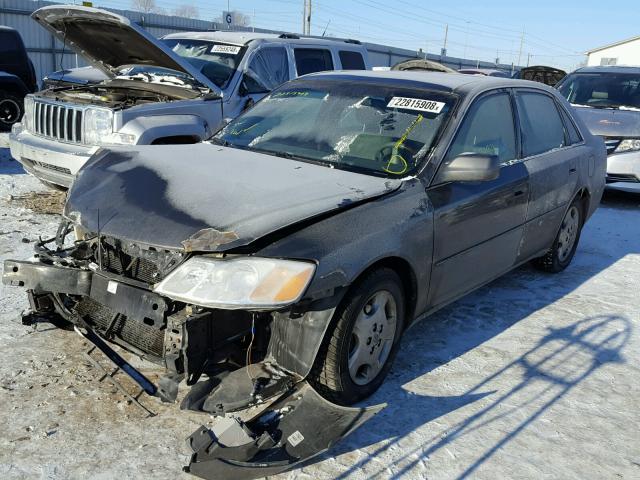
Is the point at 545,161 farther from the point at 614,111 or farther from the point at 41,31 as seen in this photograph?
the point at 41,31

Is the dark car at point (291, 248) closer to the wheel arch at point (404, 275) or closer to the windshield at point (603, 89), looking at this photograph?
the wheel arch at point (404, 275)

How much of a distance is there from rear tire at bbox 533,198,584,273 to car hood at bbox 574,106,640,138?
3.38 meters

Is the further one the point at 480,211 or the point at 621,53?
the point at 621,53

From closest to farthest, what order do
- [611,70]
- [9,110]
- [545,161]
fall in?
[545,161] → [611,70] → [9,110]

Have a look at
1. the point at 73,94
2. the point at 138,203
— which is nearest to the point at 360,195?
the point at 138,203

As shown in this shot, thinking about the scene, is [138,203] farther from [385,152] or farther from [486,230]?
[486,230]

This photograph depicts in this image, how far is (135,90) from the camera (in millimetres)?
6664

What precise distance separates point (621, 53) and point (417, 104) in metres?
47.3

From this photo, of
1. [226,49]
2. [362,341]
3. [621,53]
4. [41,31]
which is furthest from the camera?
[621,53]

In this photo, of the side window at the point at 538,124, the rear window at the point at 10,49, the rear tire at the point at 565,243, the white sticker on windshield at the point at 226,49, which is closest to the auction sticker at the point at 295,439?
the side window at the point at 538,124

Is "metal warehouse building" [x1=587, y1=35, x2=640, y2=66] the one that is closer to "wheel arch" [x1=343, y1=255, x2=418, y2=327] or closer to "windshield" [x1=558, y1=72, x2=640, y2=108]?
"windshield" [x1=558, y1=72, x2=640, y2=108]

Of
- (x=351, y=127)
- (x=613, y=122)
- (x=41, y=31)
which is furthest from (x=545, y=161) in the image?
(x=41, y=31)

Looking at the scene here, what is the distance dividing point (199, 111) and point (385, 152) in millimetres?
3235

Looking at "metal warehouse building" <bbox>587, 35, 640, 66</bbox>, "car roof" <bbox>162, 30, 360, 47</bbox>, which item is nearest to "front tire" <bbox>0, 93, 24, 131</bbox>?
"car roof" <bbox>162, 30, 360, 47</bbox>
